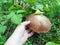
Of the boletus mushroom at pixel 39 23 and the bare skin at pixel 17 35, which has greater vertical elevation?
the boletus mushroom at pixel 39 23

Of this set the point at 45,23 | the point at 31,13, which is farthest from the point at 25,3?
the point at 45,23

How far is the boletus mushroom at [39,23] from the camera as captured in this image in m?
1.18

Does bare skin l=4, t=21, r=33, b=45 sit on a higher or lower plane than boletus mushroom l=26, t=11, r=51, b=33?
lower

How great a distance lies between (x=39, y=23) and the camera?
3.88 ft

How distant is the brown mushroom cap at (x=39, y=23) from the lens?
1182mm

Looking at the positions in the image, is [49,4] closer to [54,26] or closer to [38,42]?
[54,26]

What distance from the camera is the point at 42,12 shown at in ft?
3.96

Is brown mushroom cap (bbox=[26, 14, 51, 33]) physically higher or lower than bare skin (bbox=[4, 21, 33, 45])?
higher

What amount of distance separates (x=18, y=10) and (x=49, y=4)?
244mm

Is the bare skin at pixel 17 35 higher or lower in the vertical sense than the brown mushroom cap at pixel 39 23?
lower

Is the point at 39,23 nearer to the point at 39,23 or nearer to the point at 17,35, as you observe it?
the point at 39,23

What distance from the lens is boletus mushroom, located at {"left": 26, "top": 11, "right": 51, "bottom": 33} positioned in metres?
1.18

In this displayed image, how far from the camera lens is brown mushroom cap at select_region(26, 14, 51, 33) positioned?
3.88ft

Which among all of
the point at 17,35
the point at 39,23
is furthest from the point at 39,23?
the point at 17,35
